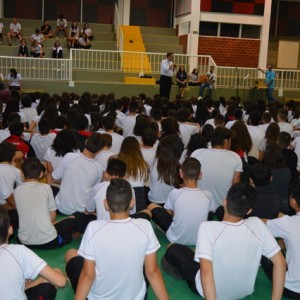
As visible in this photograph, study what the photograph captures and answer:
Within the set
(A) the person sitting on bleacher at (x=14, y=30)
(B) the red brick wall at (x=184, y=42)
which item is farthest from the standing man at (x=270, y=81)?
(A) the person sitting on bleacher at (x=14, y=30)

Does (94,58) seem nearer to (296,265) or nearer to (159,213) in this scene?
(159,213)

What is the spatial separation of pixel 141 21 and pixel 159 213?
15841 millimetres

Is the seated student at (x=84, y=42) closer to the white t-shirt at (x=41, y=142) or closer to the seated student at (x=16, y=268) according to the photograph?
the white t-shirt at (x=41, y=142)

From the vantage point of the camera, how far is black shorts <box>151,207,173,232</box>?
4.34 m

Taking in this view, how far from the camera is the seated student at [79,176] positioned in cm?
448

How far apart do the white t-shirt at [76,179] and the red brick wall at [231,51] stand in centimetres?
1318

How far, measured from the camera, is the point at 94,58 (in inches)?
617

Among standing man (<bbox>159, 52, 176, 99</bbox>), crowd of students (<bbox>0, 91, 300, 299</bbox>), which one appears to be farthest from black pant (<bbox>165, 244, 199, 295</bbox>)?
standing man (<bbox>159, 52, 176, 99</bbox>)

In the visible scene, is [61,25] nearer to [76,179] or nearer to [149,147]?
[149,147]

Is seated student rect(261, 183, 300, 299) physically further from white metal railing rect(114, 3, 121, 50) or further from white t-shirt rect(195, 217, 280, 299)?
white metal railing rect(114, 3, 121, 50)

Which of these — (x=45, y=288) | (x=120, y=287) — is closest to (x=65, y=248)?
(x=45, y=288)

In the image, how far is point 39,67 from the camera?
14.6m

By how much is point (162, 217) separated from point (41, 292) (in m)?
1.72

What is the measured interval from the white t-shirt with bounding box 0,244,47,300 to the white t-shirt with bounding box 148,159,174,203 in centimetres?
257
